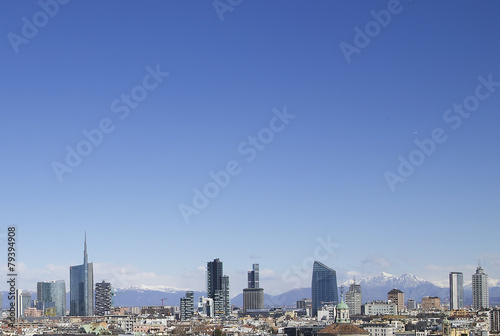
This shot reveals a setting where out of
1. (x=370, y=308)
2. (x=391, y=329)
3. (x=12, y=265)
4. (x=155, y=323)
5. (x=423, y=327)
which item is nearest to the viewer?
(x=12, y=265)

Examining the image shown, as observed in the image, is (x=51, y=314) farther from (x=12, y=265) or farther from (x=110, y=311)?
(x=12, y=265)

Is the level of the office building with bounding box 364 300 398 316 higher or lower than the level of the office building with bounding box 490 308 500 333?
lower

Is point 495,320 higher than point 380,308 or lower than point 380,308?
higher

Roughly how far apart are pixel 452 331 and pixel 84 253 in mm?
123247

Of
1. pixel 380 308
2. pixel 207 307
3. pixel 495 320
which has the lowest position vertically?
pixel 207 307

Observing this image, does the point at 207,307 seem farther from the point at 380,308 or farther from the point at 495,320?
the point at 495,320

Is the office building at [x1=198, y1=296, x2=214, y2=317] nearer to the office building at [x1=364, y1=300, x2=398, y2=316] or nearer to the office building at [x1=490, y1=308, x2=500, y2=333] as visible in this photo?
the office building at [x1=364, y1=300, x2=398, y2=316]

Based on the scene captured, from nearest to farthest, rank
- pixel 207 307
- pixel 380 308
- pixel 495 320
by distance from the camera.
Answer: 1. pixel 495 320
2. pixel 380 308
3. pixel 207 307

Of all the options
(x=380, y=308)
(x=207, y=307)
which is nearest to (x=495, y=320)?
(x=380, y=308)

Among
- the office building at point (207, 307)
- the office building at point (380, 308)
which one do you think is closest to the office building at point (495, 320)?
the office building at point (380, 308)

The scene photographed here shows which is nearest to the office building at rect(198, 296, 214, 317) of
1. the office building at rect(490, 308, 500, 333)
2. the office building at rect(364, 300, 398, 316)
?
the office building at rect(364, 300, 398, 316)

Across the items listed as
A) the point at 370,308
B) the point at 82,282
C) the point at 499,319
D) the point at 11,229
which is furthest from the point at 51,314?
the point at 11,229

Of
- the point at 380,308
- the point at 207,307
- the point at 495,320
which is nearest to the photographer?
the point at 495,320

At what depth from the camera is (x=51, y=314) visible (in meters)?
192
